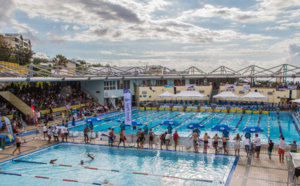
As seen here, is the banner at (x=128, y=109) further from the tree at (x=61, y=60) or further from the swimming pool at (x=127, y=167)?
the tree at (x=61, y=60)

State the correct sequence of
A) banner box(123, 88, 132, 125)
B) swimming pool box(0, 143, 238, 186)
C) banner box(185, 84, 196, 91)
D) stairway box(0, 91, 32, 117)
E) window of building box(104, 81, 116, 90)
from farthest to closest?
banner box(185, 84, 196, 91) < window of building box(104, 81, 116, 90) < stairway box(0, 91, 32, 117) < banner box(123, 88, 132, 125) < swimming pool box(0, 143, 238, 186)

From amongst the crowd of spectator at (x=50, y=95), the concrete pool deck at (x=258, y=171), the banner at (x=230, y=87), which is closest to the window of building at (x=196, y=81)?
the banner at (x=230, y=87)

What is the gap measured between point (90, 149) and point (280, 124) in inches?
719

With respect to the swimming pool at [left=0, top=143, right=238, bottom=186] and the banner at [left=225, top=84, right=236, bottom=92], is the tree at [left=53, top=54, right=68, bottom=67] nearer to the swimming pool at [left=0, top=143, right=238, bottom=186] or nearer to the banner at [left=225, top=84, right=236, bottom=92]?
the banner at [left=225, top=84, right=236, bottom=92]

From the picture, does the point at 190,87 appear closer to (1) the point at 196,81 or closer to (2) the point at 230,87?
(2) the point at 230,87

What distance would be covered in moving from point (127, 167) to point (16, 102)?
18.8 meters

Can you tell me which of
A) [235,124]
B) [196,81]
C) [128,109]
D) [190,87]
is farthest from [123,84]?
[128,109]

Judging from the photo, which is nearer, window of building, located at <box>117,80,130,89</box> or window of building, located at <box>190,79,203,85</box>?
A: window of building, located at <box>117,80,130,89</box>

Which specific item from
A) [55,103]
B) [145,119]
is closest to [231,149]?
[145,119]

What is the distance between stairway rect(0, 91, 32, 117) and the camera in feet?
80.5

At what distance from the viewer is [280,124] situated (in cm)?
2275

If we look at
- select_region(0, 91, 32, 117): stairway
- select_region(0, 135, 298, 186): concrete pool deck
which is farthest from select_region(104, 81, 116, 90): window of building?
select_region(0, 135, 298, 186): concrete pool deck

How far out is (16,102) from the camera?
24797 mm

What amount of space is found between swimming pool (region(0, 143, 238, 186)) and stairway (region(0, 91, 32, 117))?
1179 cm
